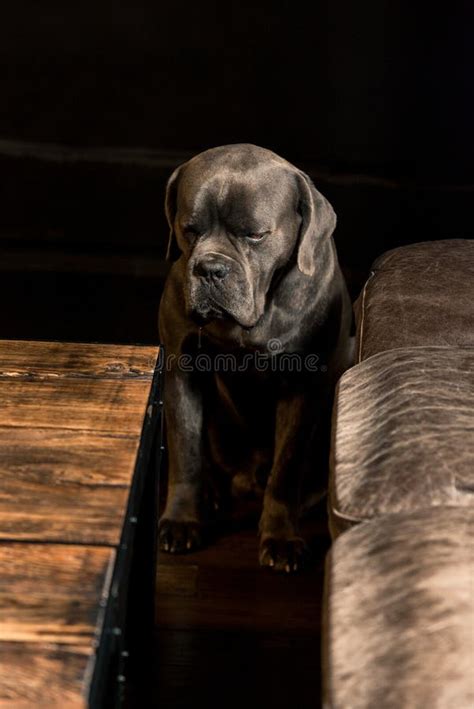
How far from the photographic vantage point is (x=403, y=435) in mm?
1340

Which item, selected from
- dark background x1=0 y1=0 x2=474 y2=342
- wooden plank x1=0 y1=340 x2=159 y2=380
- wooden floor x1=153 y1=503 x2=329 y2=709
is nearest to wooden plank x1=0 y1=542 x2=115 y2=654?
wooden plank x1=0 y1=340 x2=159 y2=380

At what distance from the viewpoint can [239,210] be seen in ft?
6.07

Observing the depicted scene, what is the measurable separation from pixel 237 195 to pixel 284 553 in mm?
712

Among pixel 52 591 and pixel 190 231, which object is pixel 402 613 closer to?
pixel 52 591

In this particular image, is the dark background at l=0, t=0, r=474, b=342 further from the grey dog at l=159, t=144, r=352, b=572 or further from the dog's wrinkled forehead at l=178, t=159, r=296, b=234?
the dog's wrinkled forehead at l=178, t=159, r=296, b=234

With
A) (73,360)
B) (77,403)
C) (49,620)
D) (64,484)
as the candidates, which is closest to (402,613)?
(49,620)

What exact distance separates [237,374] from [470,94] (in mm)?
967

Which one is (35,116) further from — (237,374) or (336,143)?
(237,374)

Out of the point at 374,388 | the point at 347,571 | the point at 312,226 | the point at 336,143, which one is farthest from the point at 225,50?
the point at 347,571

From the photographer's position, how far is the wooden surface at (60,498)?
0.89 metres

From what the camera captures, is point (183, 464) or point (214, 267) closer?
point (214, 267)

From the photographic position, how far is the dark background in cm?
245

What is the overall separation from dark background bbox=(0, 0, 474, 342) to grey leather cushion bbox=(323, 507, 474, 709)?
5.01ft

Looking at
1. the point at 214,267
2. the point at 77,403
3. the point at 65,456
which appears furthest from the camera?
the point at 214,267
